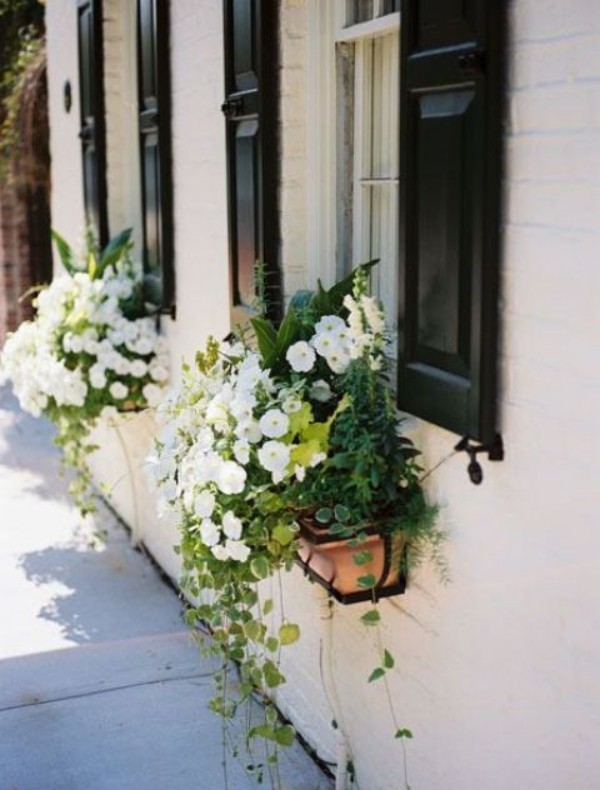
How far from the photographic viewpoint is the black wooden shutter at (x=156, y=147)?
205 inches

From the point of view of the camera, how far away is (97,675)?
15.4 feet

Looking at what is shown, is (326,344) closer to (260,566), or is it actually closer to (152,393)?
(260,566)

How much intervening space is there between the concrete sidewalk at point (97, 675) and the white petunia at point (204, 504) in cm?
109

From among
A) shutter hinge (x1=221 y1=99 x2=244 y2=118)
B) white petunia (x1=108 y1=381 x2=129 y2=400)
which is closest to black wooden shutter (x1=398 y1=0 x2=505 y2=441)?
shutter hinge (x1=221 y1=99 x2=244 y2=118)

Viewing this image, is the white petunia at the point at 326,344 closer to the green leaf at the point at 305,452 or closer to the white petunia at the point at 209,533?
the green leaf at the point at 305,452

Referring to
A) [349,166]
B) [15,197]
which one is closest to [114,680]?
[349,166]

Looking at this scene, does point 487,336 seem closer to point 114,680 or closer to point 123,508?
point 114,680

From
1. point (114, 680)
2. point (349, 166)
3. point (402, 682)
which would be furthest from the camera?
point (114, 680)

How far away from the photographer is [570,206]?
250 centimetres

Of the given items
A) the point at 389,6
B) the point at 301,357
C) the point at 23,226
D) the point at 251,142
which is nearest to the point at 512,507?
the point at 301,357

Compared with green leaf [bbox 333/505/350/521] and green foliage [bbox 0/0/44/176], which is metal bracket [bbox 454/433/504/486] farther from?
green foliage [bbox 0/0/44/176]

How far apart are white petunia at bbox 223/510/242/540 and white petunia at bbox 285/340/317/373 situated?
0.42 m

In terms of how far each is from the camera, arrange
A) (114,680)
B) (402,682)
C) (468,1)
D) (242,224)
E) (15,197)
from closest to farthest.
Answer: (468,1) → (402,682) → (242,224) → (114,680) → (15,197)

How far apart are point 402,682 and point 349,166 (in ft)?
4.99
